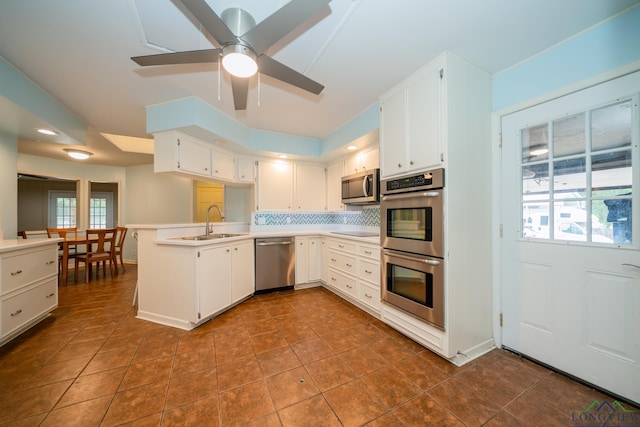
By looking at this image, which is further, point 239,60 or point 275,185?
point 275,185

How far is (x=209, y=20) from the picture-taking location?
1.22 meters

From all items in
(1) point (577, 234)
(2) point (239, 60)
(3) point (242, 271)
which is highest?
(2) point (239, 60)

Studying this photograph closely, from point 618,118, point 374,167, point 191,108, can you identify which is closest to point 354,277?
point 374,167

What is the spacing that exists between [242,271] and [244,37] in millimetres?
2574

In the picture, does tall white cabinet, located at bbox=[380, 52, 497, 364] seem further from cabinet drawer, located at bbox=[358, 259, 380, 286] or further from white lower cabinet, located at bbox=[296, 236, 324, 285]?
white lower cabinet, located at bbox=[296, 236, 324, 285]

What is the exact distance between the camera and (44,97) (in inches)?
96.0

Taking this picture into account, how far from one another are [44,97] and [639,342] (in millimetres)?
5439

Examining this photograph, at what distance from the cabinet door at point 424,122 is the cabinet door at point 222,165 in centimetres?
263

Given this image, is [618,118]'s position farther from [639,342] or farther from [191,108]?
[191,108]

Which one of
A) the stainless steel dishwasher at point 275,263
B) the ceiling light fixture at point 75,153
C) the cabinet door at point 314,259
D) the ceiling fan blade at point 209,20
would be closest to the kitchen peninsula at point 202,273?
the stainless steel dishwasher at point 275,263

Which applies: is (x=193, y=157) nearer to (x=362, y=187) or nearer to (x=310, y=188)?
(x=310, y=188)

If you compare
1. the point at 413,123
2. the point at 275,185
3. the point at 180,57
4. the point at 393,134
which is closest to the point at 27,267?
the point at 180,57

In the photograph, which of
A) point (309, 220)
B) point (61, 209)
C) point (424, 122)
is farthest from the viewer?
point (61, 209)

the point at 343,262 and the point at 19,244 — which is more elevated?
the point at 19,244
